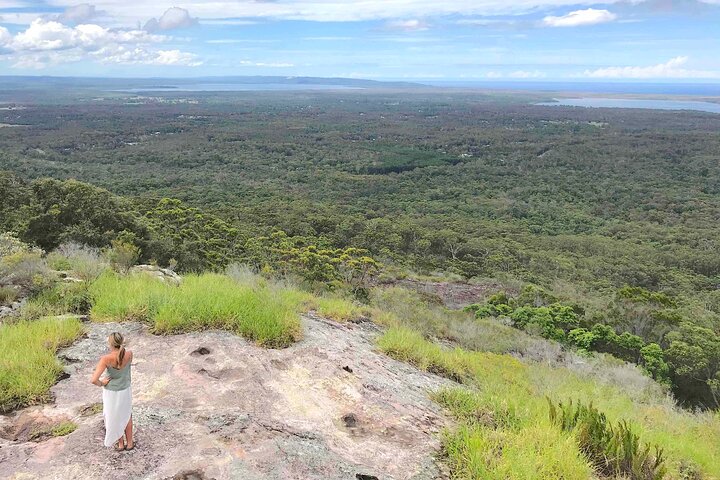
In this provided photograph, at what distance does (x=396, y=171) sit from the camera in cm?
9181

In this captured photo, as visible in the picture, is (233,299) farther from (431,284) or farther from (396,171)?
(396,171)

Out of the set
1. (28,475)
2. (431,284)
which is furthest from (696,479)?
(431,284)

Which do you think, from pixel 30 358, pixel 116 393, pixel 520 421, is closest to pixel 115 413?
pixel 116 393

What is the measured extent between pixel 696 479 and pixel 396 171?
88.5m

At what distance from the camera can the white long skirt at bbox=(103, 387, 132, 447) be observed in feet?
11.9

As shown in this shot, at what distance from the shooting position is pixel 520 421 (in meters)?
4.54

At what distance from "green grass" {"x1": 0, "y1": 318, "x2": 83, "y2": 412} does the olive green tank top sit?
102cm

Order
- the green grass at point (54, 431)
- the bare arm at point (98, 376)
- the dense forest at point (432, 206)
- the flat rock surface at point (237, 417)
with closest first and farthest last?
the flat rock surface at point (237, 417) < the bare arm at point (98, 376) < the green grass at point (54, 431) < the dense forest at point (432, 206)

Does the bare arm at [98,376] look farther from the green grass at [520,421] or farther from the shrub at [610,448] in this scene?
the shrub at [610,448]

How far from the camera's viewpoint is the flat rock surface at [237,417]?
359 cm

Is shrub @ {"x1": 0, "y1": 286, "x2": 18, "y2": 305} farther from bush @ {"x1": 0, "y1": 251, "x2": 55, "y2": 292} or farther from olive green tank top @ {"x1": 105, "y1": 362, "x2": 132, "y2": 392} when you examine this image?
olive green tank top @ {"x1": 105, "y1": 362, "x2": 132, "y2": 392}

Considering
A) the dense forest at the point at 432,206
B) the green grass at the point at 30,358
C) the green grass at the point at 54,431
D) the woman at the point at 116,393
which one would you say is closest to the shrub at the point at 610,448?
the woman at the point at 116,393

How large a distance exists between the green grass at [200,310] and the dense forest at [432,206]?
944 cm

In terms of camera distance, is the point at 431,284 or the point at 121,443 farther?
the point at 431,284
